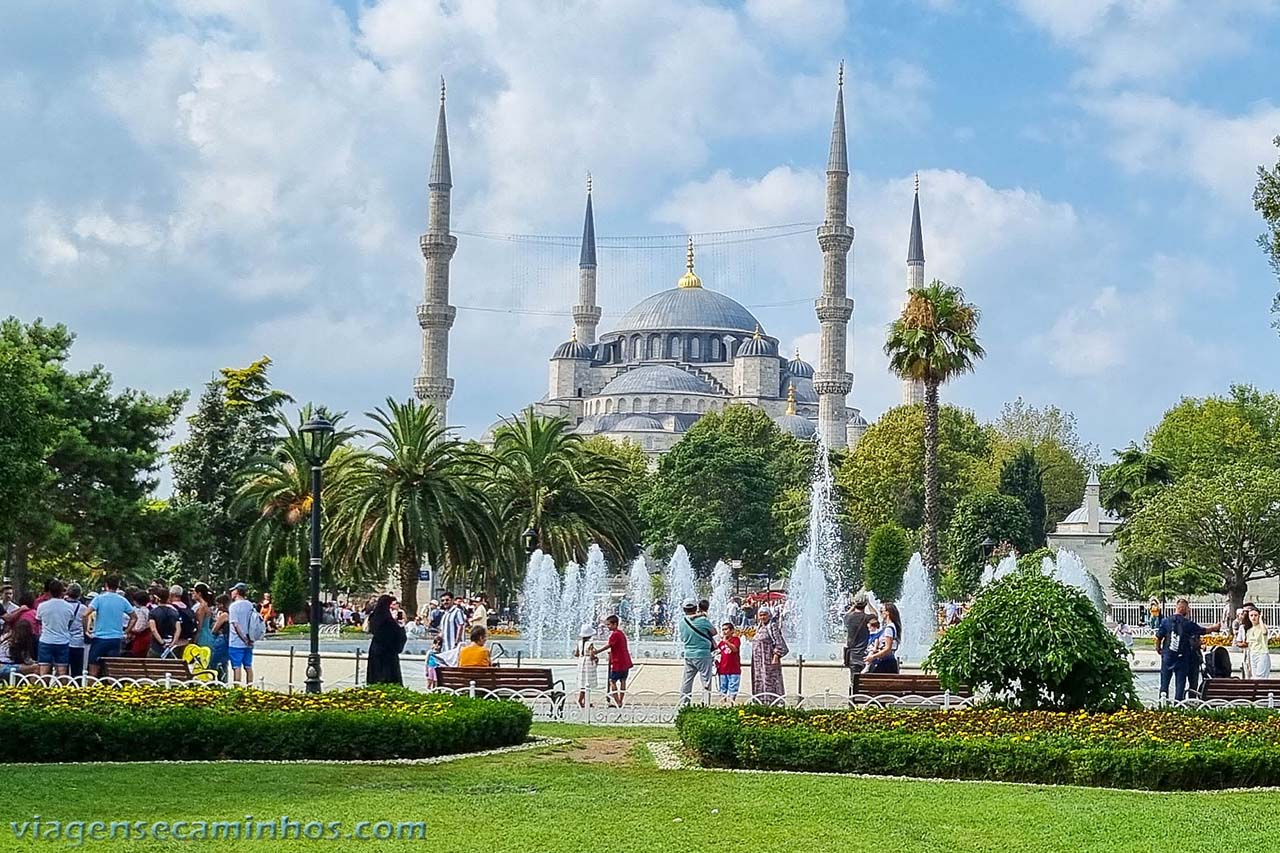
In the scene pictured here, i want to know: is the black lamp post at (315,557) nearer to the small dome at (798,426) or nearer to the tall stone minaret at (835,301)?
the tall stone minaret at (835,301)

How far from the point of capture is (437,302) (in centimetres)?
6662

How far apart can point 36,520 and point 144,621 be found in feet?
45.3

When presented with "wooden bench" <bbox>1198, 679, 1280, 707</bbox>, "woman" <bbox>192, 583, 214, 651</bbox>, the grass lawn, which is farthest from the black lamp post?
"wooden bench" <bbox>1198, 679, 1280, 707</bbox>

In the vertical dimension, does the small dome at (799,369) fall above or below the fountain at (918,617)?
above

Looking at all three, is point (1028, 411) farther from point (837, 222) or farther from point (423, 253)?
point (423, 253)

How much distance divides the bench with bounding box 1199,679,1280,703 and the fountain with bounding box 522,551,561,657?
19.5m

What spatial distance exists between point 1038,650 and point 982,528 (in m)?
33.2

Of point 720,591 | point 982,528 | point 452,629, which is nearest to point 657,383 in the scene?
point 720,591

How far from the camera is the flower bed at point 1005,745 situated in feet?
30.8

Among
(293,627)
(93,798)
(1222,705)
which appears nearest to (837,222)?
(293,627)

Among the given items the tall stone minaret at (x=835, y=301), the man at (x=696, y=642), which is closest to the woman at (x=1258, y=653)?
the man at (x=696, y=642)

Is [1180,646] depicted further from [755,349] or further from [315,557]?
[755,349]

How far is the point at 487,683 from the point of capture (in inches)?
534

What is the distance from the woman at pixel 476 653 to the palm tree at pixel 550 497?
1913 cm
